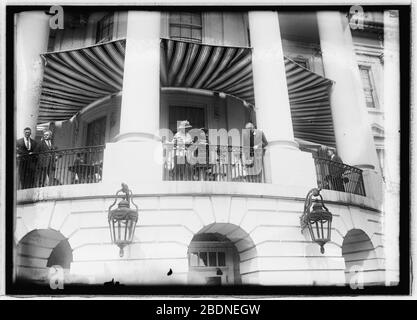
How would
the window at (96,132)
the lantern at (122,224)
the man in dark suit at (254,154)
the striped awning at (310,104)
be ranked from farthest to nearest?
the window at (96,132)
the striped awning at (310,104)
the man in dark suit at (254,154)
the lantern at (122,224)

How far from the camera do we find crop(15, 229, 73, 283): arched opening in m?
6.61

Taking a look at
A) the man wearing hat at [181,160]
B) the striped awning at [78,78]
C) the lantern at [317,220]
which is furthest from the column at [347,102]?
the striped awning at [78,78]

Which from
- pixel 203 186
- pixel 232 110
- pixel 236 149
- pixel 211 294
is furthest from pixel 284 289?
pixel 232 110

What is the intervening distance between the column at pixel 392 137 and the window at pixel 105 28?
17.4 ft

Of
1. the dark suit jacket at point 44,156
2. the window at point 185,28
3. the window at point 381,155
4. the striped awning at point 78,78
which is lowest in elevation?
the window at point 381,155

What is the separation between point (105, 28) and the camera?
28.6 ft

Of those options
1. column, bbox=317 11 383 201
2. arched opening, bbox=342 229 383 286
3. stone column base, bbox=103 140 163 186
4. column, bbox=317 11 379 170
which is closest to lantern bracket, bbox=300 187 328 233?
arched opening, bbox=342 229 383 286

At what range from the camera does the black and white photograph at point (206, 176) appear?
265 inches

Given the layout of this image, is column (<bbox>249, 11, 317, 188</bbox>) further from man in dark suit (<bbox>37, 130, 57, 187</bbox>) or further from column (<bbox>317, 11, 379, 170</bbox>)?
man in dark suit (<bbox>37, 130, 57, 187</bbox>)

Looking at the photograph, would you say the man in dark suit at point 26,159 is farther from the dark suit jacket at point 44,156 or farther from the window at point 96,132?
the window at point 96,132

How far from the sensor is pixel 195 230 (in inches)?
276

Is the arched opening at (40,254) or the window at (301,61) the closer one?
the arched opening at (40,254)

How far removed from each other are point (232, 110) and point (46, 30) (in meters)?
4.89

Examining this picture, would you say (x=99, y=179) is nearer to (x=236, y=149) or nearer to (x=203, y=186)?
(x=203, y=186)
